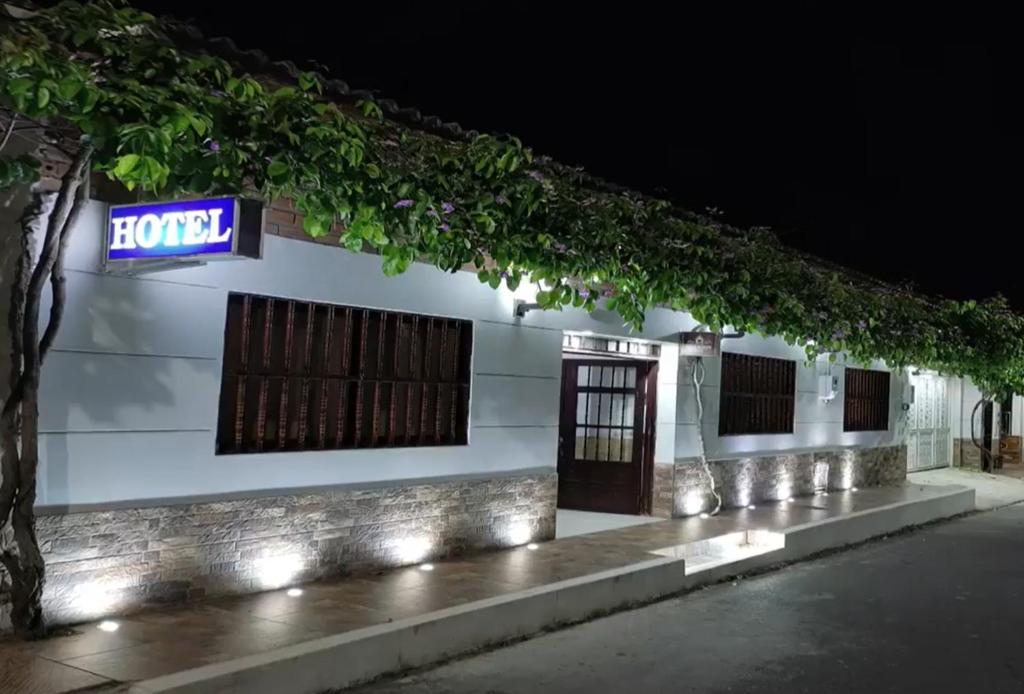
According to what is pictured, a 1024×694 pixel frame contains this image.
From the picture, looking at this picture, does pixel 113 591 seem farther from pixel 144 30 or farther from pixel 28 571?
pixel 144 30

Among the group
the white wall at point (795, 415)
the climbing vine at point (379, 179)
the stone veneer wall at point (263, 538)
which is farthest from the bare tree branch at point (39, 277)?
the white wall at point (795, 415)

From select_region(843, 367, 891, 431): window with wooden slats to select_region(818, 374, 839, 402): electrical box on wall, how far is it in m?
1.04

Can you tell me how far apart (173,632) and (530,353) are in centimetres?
486

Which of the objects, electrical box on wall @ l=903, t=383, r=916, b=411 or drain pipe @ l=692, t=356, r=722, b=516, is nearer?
drain pipe @ l=692, t=356, r=722, b=516

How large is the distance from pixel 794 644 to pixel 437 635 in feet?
9.24

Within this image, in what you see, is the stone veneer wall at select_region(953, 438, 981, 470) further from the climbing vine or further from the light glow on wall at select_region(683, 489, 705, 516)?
the light glow on wall at select_region(683, 489, 705, 516)

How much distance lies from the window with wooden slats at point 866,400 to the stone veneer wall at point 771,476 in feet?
1.60

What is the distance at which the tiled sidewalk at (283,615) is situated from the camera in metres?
5.39

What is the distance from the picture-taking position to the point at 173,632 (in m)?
6.17

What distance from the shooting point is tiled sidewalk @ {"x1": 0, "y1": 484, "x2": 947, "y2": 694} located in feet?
17.7

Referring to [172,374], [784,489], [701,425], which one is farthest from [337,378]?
[784,489]

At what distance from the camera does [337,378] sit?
8203 mm

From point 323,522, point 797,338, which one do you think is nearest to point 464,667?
point 323,522

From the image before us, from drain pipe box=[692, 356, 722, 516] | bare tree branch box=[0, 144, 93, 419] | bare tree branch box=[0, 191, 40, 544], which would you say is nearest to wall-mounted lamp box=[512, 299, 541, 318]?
drain pipe box=[692, 356, 722, 516]
